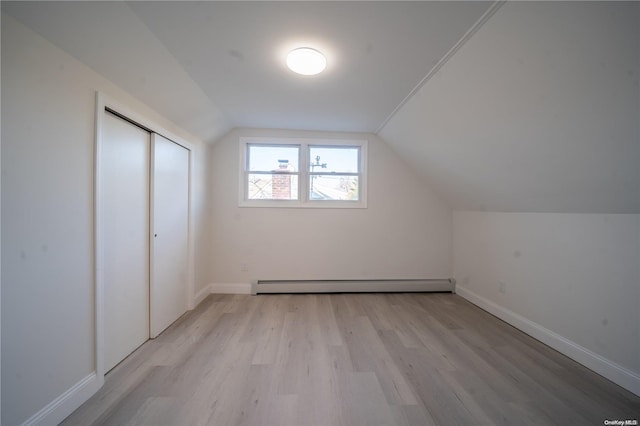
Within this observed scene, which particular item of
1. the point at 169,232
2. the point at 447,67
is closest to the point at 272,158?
the point at 169,232

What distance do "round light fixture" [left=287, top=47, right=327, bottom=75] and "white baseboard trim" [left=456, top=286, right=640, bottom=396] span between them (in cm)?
316

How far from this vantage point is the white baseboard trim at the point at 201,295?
9.64ft

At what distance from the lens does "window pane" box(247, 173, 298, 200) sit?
351 centimetres

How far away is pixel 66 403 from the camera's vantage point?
4.46 feet

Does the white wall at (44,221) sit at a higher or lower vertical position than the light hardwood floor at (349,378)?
higher

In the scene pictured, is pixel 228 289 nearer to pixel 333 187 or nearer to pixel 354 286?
pixel 354 286

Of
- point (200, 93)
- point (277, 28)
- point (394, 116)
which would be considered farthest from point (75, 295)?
point (394, 116)

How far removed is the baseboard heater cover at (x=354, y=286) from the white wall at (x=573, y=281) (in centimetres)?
59

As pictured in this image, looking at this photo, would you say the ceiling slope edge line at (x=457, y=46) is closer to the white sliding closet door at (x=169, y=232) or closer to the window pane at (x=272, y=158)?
the window pane at (x=272, y=158)

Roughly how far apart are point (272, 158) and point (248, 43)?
1.94 metres

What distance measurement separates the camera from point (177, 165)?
103 inches

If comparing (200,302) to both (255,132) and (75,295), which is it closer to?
(75,295)

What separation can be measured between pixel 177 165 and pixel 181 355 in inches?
76.0

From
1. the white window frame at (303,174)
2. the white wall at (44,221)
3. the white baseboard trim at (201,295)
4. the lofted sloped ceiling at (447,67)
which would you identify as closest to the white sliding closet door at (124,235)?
the white wall at (44,221)
